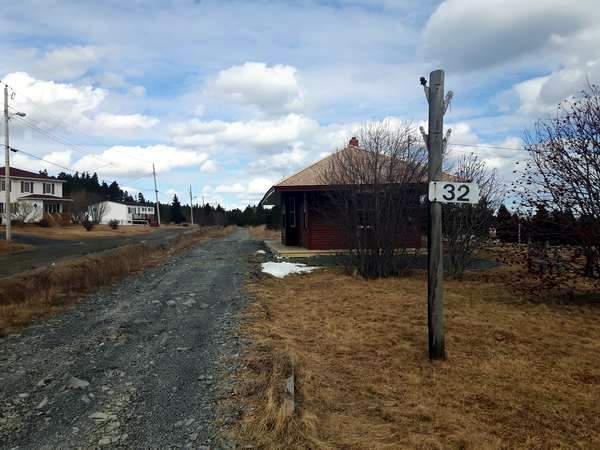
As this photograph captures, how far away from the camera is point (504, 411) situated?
3.64 metres

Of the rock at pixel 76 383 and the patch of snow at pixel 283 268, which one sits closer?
the rock at pixel 76 383

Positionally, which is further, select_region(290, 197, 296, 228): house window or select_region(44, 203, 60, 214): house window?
select_region(44, 203, 60, 214): house window

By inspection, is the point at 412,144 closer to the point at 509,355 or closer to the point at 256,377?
the point at 509,355

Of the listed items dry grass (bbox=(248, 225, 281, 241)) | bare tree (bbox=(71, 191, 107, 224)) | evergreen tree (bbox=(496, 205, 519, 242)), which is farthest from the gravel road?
bare tree (bbox=(71, 191, 107, 224))

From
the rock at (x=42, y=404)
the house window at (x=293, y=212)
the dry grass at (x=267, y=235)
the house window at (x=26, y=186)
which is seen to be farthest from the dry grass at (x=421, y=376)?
the house window at (x=26, y=186)

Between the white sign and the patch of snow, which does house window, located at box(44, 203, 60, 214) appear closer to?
the patch of snow

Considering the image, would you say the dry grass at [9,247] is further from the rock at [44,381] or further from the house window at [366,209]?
the rock at [44,381]

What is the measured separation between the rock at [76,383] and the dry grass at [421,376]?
58.6 inches

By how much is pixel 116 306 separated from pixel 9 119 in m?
24.3

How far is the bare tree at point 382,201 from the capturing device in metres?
10.7

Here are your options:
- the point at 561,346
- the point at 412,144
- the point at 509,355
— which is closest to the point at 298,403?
the point at 509,355

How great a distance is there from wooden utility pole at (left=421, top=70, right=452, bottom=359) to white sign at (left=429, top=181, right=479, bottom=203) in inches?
3.9

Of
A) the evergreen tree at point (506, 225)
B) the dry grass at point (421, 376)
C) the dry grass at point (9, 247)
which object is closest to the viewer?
the dry grass at point (421, 376)

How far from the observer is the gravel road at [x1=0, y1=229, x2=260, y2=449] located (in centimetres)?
333
